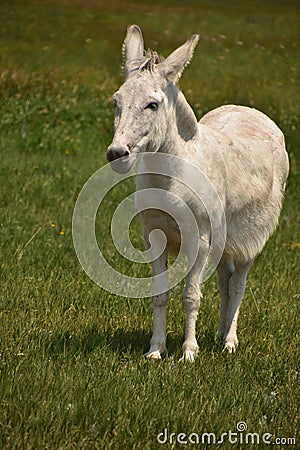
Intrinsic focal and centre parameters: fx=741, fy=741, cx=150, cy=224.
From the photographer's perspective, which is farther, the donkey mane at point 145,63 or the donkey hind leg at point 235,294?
the donkey hind leg at point 235,294

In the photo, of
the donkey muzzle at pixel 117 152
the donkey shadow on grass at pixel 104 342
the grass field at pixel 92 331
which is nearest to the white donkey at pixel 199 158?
the donkey muzzle at pixel 117 152

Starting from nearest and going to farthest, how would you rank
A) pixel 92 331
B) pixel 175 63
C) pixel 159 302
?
pixel 175 63 → pixel 159 302 → pixel 92 331

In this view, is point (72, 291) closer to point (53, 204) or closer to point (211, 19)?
point (53, 204)

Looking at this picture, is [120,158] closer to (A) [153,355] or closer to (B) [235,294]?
(A) [153,355]

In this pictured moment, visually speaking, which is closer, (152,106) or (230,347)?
(152,106)

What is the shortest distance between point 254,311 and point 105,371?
2.49 m

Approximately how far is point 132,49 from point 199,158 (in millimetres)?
927

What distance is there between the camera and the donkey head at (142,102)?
14.9ft

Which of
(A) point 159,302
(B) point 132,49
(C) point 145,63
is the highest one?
(B) point 132,49

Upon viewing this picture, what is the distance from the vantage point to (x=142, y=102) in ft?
15.5

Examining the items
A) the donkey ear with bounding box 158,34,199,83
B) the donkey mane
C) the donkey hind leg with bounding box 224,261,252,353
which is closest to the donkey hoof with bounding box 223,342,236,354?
the donkey hind leg with bounding box 224,261,252,353

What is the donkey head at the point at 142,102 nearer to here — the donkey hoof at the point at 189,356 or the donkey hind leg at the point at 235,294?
the donkey hoof at the point at 189,356

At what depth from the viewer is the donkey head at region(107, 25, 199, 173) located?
4.53 m

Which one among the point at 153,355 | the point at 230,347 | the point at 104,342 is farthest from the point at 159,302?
the point at 230,347
